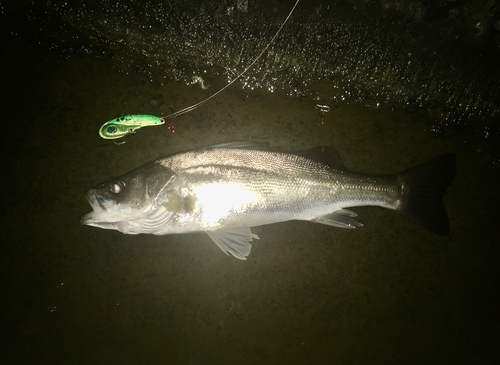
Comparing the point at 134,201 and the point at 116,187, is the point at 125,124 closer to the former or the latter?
the point at 116,187

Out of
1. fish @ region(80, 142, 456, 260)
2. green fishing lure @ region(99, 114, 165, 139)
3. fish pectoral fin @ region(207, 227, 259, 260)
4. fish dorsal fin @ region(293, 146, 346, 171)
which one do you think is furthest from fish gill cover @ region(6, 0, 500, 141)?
fish pectoral fin @ region(207, 227, 259, 260)

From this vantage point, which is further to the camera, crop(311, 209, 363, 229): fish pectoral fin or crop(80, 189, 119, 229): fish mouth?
crop(311, 209, 363, 229): fish pectoral fin

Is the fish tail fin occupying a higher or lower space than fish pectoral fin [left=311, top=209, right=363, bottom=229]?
higher

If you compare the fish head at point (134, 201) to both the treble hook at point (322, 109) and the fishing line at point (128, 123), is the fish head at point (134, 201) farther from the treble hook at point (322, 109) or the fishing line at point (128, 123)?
the treble hook at point (322, 109)

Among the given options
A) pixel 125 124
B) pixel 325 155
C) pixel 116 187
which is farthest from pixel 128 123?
pixel 325 155

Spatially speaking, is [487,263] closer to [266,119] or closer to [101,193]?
[266,119]

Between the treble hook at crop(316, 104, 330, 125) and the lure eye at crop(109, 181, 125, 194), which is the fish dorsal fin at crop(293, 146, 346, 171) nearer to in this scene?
the treble hook at crop(316, 104, 330, 125)
